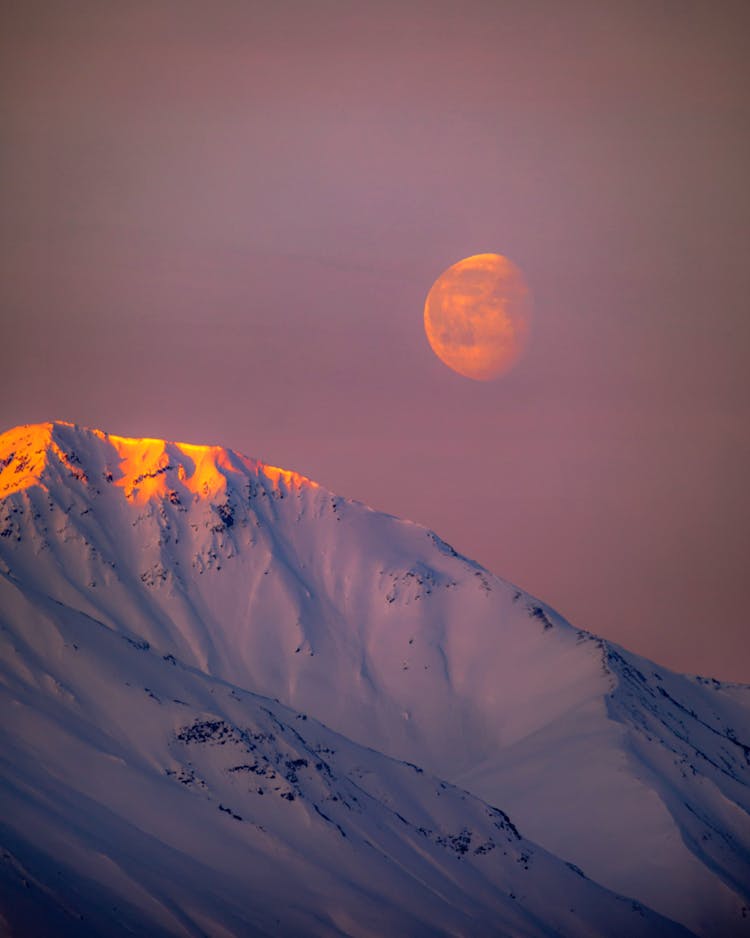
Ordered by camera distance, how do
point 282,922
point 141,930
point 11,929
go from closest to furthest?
point 11,929 < point 141,930 < point 282,922

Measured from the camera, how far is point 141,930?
596 ft

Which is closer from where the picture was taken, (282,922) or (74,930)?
(74,930)

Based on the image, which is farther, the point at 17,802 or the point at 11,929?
the point at 17,802

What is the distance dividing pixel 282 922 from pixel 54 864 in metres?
32.1

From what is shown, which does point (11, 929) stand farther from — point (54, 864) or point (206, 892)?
point (206, 892)

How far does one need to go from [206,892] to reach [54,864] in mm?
22606

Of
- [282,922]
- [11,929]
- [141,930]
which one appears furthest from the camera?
[282,922]

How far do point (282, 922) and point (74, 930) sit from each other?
116 feet

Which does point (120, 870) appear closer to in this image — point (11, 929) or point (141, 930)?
point (141, 930)

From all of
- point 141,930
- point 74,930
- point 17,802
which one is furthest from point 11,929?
point 17,802

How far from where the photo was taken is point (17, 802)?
200 metres

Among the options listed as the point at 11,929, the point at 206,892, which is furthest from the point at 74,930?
the point at 206,892

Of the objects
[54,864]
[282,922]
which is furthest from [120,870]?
[282,922]

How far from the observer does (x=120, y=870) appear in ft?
632
